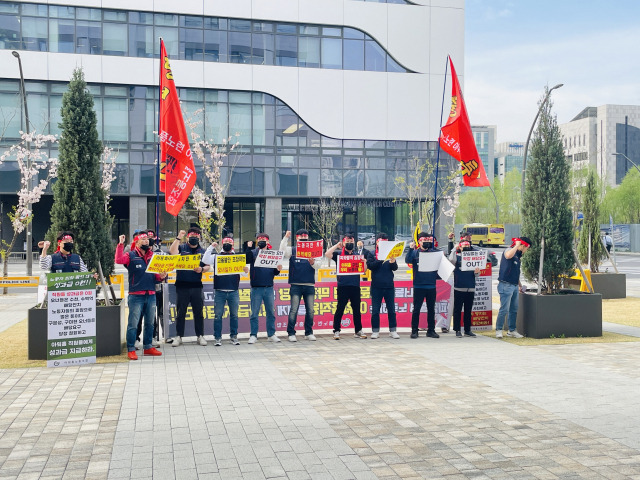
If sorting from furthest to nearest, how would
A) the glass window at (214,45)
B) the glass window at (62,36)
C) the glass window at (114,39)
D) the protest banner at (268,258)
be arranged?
1. the glass window at (214,45)
2. the glass window at (114,39)
3. the glass window at (62,36)
4. the protest banner at (268,258)

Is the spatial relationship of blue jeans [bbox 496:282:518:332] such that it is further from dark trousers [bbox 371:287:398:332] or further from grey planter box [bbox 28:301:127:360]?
grey planter box [bbox 28:301:127:360]

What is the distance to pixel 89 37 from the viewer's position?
3806cm

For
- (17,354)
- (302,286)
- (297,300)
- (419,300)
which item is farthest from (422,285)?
(17,354)

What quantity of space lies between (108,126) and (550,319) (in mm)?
31829

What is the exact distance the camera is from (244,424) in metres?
6.80

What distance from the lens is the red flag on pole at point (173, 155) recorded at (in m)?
11.8

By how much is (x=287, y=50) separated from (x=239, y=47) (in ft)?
9.66

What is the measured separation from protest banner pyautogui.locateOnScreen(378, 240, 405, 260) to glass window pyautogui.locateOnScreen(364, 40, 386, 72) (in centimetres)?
3122

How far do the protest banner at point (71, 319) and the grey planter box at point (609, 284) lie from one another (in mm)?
14695

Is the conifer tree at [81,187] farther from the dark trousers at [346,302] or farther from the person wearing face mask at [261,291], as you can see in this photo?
the dark trousers at [346,302]

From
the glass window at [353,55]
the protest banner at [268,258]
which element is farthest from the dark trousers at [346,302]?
the glass window at [353,55]

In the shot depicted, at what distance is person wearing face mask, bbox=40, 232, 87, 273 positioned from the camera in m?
10.5

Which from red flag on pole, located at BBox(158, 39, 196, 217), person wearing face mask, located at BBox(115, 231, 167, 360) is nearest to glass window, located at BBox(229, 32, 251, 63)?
red flag on pole, located at BBox(158, 39, 196, 217)

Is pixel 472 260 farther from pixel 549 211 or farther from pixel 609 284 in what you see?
pixel 609 284
